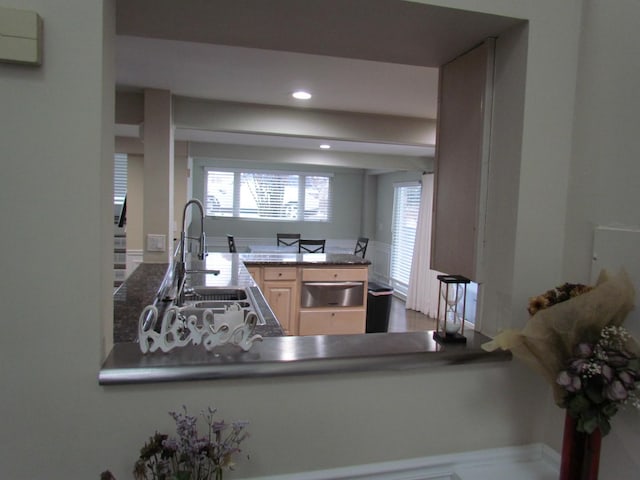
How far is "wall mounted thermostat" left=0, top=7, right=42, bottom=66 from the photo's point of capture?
955 mm

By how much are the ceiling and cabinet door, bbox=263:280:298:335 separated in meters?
2.07

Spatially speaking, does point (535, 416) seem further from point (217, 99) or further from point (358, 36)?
point (217, 99)

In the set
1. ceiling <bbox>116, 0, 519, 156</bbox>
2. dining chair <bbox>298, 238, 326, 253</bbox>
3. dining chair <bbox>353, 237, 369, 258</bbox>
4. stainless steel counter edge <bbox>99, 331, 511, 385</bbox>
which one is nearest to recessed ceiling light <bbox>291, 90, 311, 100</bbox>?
ceiling <bbox>116, 0, 519, 156</bbox>

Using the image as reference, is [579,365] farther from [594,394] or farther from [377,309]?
[377,309]

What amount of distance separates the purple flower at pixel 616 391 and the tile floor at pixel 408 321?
4606mm

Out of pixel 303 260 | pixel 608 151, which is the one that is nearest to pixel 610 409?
pixel 608 151

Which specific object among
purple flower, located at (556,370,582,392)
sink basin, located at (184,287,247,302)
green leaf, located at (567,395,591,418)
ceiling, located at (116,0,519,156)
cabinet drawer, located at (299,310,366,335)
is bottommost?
cabinet drawer, located at (299,310,366,335)

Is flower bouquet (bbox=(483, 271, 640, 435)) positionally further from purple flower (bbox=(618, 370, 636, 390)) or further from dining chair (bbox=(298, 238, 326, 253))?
dining chair (bbox=(298, 238, 326, 253))

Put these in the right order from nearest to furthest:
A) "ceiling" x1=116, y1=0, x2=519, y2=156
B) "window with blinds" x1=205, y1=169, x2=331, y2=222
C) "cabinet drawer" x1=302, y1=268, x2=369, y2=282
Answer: "ceiling" x1=116, y1=0, x2=519, y2=156
"cabinet drawer" x1=302, y1=268, x2=369, y2=282
"window with blinds" x1=205, y1=169, x2=331, y2=222

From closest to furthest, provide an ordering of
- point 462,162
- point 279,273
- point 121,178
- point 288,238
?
point 462,162
point 279,273
point 121,178
point 288,238

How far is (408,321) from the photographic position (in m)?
6.25

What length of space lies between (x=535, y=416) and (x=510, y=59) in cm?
115

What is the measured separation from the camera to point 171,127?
10.4 ft

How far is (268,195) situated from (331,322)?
4.35m
